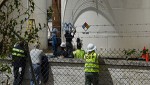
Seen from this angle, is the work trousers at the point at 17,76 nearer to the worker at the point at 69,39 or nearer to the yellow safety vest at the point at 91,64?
the yellow safety vest at the point at 91,64

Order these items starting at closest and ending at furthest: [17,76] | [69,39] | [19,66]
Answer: [19,66] → [17,76] → [69,39]

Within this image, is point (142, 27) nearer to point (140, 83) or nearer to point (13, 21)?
point (140, 83)

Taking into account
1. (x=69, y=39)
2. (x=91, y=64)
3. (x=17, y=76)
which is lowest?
(x=17, y=76)

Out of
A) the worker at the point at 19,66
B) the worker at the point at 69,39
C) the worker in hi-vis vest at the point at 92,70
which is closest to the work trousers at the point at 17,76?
the worker at the point at 19,66

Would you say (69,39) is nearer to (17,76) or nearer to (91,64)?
(91,64)

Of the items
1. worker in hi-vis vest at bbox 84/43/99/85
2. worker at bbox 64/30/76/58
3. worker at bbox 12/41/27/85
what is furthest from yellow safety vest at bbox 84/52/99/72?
worker at bbox 64/30/76/58

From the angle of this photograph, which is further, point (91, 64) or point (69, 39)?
point (69, 39)

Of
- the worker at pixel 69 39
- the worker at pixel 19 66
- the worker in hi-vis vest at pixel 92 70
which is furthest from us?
the worker at pixel 69 39

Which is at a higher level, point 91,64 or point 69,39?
point 69,39

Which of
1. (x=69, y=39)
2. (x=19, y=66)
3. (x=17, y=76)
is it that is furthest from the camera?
(x=69, y=39)

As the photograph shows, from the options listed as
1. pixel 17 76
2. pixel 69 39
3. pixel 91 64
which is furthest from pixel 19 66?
pixel 69 39

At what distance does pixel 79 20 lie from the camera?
15336 mm

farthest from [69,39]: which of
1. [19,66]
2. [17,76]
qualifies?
[19,66]

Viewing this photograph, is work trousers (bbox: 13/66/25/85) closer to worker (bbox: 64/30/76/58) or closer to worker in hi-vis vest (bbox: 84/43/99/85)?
worker in hi-vis vest (bbox: 84/43/99/85)
